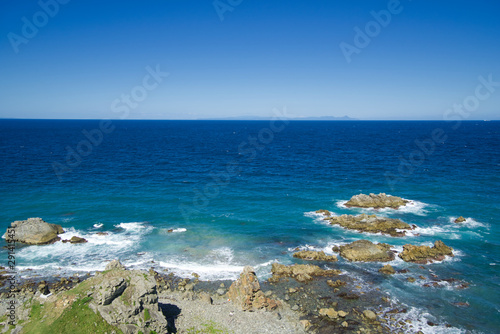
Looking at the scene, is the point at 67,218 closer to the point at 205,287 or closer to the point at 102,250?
the point at 102,250

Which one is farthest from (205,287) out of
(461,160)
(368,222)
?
(461,160)

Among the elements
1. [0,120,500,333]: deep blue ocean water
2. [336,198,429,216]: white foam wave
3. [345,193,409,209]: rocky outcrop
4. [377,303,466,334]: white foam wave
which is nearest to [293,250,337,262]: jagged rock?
[0,120,500,333]: deep blue ocean water

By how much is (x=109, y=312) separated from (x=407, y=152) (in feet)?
505

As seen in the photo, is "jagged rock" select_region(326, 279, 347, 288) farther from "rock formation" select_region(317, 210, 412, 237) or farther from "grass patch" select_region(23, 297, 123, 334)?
"grass patch" select_region(23, 297, 123, 334)

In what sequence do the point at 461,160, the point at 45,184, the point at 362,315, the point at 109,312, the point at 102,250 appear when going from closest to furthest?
the point at 109,312 < the point at 362,315 < the point at 102,250 < the point at 45,184 < the point at 461,160

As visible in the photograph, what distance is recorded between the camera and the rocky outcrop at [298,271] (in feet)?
137

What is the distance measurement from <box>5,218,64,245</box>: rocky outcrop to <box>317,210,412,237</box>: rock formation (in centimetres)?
5234

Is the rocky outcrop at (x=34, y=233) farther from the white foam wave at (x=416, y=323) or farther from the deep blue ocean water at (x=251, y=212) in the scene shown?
the white foam wave at (x=416, y=323)

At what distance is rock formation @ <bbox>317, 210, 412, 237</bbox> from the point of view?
5678cm

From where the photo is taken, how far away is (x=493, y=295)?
124ft

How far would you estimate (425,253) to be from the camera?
154 feet

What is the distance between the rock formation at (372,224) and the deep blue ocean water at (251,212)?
7.11ft

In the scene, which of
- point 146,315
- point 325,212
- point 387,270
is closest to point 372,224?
point 325,212

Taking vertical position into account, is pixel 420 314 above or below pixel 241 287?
below
